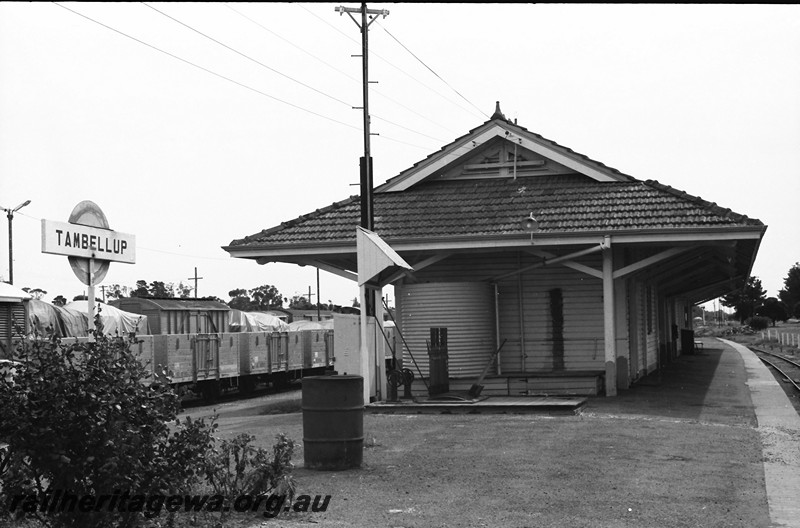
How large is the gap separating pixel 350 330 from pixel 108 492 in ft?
41.6

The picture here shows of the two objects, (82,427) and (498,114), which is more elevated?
(498,114)

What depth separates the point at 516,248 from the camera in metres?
19.2

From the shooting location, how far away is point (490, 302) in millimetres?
20531

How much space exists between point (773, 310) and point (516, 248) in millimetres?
116235

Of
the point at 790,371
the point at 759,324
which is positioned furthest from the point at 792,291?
the point at 790,371

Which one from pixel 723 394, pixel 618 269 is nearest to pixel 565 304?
pixel 618 269

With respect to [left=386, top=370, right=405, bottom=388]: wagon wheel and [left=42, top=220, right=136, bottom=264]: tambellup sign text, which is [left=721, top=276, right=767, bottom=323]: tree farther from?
Result: [left=42, top=220, right=136, bottom=264]: tambellup sign text

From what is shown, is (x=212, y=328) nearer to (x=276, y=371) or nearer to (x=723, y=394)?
(x=276, y=371)

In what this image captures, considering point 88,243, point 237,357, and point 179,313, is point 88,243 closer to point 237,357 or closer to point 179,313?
point 237,357

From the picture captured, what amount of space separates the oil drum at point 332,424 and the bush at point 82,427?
148 inches

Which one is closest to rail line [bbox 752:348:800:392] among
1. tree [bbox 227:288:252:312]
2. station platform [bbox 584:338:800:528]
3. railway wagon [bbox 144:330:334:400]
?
station platform [bbox 584:338:800:528]

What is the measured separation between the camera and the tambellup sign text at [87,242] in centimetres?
834

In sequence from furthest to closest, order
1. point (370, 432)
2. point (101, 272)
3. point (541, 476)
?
point (370, 432)
point (541, 476)
point (101, 272)

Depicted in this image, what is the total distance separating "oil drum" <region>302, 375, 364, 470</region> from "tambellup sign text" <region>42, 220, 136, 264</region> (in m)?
2.57
